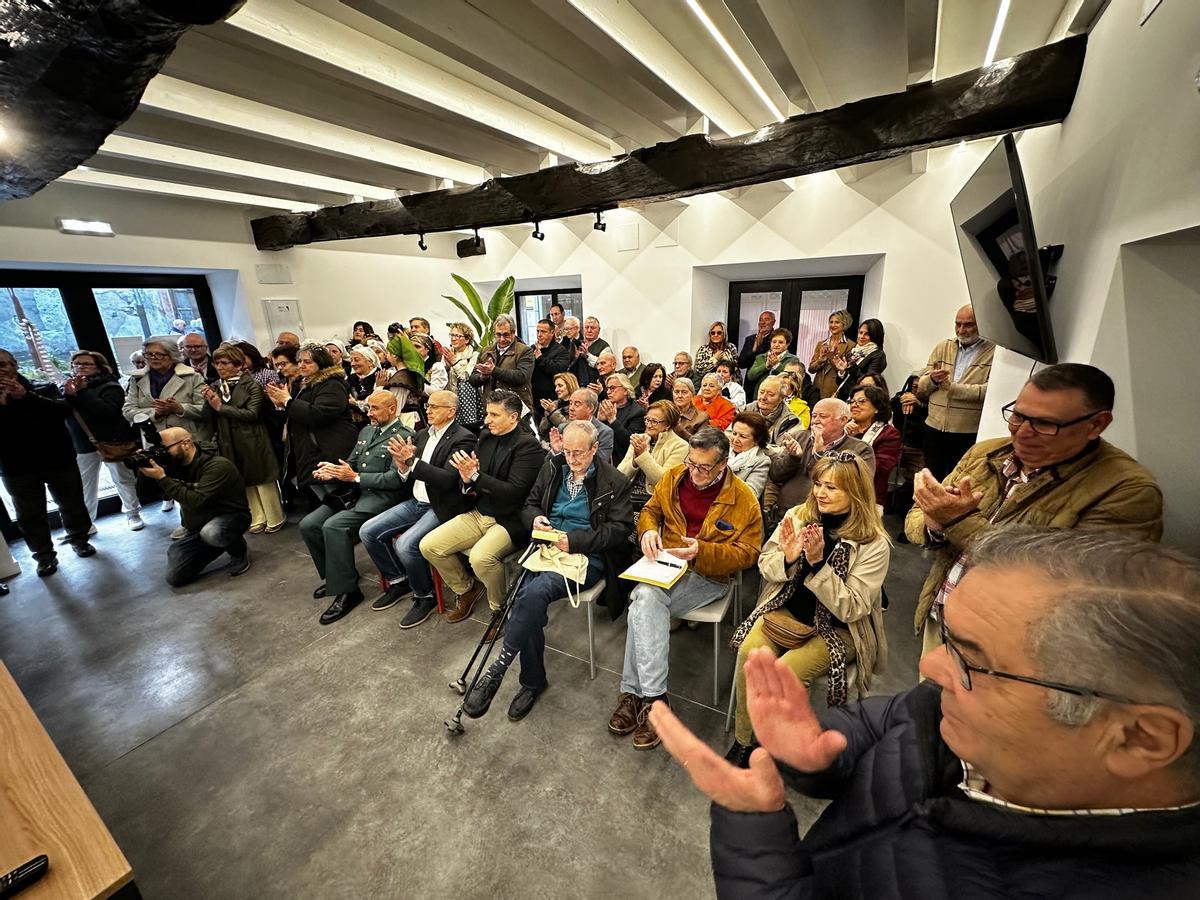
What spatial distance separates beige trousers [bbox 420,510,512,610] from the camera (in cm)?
270

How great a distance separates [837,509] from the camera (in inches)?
69.7

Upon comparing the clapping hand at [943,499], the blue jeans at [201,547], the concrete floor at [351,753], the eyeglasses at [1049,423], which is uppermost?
the eyeglasses at [1049,423]

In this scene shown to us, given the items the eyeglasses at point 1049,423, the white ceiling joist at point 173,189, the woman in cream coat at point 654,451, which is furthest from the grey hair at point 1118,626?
the white ceiling joist at point 173,189

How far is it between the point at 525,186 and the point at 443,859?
4.39 metres

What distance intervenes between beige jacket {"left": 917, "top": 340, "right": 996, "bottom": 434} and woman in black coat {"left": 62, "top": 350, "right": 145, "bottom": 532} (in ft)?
20.1

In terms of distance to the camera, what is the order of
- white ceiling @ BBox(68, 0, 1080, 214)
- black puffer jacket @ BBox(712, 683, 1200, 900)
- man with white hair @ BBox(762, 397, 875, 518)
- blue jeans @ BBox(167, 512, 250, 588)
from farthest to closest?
blue jeans @ BBox(167, 512, 250, 588), man with white hair @ BBox(762, 397, 875, 518), white ceiling @ BBox(68, 0, 1080, 214), black puffer jacket @ BBox(712, 683, 1200, 900)

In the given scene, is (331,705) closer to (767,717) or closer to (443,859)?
(443,859)

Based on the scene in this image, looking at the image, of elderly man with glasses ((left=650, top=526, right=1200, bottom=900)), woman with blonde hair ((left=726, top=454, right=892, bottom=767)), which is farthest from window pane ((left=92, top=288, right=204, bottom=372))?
elderly man with glasses ((left=650, top=526, right=1200, bottom=900))

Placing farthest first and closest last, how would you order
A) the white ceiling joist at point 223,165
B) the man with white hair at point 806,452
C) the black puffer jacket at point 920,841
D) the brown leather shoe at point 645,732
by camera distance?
1. the white ceiling joist at point 223,165
2. the man with white hair at point 806,452
3. the brown leather shoe at point 645,732
4. the black puffer jacket at point 920,841

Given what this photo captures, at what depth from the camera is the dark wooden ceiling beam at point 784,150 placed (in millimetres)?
2205

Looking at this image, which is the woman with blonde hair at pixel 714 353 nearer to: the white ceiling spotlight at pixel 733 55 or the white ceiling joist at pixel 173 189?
the white ceiling spotlight at pixel 733 55

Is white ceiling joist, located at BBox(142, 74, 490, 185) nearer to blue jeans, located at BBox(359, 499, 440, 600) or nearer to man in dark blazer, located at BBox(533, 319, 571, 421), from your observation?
man in dark blazer, located at BBox(533, 319, 571, 421)

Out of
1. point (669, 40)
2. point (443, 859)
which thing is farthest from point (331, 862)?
point (669, 40)

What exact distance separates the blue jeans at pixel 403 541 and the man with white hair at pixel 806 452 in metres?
2.17
